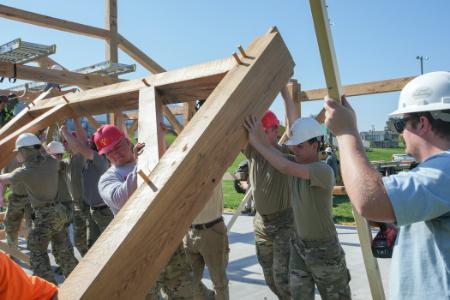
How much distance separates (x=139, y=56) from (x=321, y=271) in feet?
14.8

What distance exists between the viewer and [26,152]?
4.68m

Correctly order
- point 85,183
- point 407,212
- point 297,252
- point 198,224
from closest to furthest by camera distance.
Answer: point 407,212
point 297,252
point 198,224
point 85,183

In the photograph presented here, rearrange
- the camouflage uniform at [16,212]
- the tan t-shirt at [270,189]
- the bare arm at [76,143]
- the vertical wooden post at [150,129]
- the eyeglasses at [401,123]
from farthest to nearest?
1. the camouflage uniform at [16,212]
2. the bare arm at [76,143]
3. the tan t-shirt at [270,189]
4. the vertical wooden post at [150,129]
5. the eyeglasses at [401,123]

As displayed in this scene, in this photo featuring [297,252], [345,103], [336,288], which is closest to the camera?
[345,103]

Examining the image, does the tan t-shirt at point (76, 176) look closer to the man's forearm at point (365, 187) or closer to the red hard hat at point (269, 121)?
the red hard hat at point (269, 121)

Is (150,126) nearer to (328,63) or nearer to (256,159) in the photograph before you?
(328,63)

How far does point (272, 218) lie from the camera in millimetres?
3850

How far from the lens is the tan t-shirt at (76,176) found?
19.1ft

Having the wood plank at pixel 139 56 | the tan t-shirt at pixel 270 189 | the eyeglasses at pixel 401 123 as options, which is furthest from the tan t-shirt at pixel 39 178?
the eyeglasses at pixel 401 123

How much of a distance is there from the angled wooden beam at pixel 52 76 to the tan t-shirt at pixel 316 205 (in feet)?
10.8

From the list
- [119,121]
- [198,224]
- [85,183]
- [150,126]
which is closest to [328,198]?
[198,224]

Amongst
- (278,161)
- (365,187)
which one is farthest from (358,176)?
(278,161)

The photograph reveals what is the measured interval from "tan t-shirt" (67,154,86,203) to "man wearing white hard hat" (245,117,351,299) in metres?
3.66

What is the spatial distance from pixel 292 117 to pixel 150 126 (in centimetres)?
189
